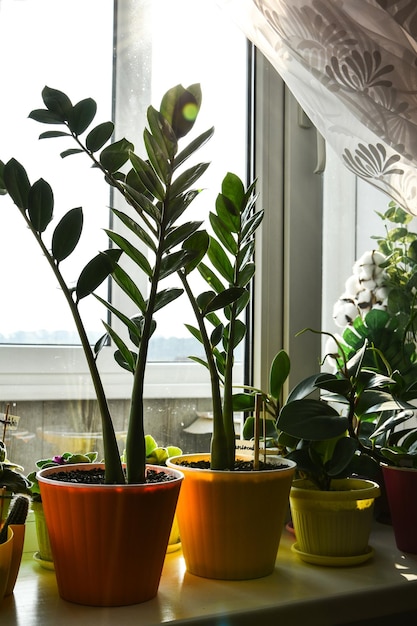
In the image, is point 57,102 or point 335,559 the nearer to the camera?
point 57,102

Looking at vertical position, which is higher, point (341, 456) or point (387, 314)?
point (387, 314)

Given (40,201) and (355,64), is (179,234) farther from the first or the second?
(355,64)

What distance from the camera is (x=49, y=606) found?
2.84ft

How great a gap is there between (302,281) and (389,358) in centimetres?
24

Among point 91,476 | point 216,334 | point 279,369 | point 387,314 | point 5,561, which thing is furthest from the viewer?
point 387,314

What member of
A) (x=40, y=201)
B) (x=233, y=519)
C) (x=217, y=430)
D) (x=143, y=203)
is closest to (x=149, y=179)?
(x=143, y=203)

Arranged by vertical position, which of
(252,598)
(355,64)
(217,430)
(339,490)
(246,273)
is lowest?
(252,598)

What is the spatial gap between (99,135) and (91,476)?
47 centimetres

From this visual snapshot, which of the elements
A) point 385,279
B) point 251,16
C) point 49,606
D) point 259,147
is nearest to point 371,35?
point 251,16

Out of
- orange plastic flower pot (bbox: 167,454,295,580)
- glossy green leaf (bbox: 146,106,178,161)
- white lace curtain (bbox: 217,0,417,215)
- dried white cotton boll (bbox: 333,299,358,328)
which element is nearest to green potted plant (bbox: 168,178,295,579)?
orange plastic flower pot (bbox: 167,454,295,580)

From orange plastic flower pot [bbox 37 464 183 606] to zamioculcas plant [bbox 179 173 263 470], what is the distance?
158mm

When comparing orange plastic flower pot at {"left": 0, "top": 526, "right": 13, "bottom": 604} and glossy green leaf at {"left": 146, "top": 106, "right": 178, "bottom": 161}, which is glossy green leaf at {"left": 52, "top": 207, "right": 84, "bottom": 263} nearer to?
glossy green leaf at {"left": 146, "top": 106, "right": 178, "bottom": 161}

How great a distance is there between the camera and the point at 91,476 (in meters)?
0.94

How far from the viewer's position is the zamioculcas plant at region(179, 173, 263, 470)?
1012 millimetres
